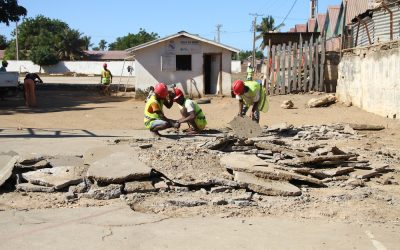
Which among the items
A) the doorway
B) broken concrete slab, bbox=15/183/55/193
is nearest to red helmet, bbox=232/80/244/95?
broken concrete slab, bbox=15/183/55/193

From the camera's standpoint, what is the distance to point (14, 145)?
394 inches

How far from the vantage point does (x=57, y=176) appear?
6.88 metres

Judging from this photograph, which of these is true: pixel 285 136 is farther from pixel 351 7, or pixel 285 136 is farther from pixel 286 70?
pixel 351 7

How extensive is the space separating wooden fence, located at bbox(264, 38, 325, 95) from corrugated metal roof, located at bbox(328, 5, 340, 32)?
15.6 metres

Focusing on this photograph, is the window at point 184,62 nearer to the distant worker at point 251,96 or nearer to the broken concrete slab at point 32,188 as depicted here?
the distant worker at point 251,96

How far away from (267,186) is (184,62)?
1965cm

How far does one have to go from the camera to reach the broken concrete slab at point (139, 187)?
642 cm

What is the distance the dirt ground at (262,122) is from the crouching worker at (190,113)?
1.69 meters

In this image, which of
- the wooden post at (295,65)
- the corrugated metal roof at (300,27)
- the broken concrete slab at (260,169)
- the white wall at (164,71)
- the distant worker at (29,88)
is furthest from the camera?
the corrugated metal roof at (300,27)

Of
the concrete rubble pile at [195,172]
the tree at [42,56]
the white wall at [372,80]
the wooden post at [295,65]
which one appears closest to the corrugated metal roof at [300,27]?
the wooden post at [295,65]

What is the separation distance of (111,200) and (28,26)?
260ft

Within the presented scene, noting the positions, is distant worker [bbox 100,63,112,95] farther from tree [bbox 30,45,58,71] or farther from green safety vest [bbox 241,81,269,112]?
tree [bbox 30,45,58,71]

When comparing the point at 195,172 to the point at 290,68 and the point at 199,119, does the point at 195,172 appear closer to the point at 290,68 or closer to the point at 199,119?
the point at 199,119

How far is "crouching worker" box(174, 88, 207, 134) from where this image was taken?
425 inches
